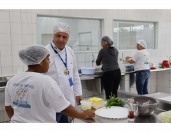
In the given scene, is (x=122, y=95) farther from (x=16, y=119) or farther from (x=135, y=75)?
(x=135, y=75)

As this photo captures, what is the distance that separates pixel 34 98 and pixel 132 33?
4259mm

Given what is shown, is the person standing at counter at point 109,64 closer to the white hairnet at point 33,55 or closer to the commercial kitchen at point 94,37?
the commercial kitchen at point 94,37

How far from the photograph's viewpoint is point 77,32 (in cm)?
425

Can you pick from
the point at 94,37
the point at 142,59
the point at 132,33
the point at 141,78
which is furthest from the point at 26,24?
the point at 132,33

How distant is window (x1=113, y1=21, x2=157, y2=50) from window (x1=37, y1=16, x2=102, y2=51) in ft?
1.88

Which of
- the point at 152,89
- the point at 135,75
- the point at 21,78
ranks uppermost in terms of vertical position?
the point at 21,78

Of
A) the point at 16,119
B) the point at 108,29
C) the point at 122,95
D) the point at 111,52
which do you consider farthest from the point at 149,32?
the point at 16,119

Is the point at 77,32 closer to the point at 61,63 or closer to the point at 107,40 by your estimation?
the point at 107,40

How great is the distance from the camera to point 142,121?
4.57ft

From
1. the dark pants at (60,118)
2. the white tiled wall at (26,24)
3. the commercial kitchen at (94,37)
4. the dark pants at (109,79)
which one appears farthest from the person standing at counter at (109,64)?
the dark pants at (60,118)

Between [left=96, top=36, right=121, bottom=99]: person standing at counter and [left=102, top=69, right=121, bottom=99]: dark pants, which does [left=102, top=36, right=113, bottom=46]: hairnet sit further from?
[left=102, top=69, right=121, bottom=99]: dark pants

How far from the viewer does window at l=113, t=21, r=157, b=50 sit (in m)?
4.80
